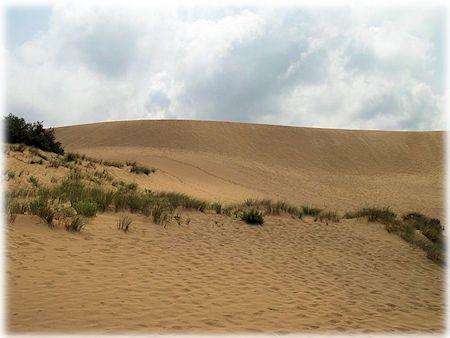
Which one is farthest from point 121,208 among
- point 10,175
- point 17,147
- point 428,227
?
point 428,227

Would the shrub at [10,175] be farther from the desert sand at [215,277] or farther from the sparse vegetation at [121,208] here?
the desert sand at [215,277]

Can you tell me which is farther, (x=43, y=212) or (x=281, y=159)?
(x=281, y=159)

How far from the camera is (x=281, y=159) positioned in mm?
51375

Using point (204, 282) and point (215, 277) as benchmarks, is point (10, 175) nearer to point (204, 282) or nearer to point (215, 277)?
point (215, 277)

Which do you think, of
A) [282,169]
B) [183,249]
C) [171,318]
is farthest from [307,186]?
[171,318]

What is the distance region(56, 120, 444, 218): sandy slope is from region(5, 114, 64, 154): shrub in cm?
700

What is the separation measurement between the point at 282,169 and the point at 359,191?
10.5m

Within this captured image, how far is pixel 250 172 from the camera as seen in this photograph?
1612 inches

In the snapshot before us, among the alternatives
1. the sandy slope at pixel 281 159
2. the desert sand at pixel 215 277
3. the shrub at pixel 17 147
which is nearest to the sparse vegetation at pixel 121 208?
the desert sand at pixel 215 277

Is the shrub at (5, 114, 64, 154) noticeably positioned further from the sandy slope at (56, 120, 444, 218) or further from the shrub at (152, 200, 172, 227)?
the shrub at (152, 200, 172, 227)

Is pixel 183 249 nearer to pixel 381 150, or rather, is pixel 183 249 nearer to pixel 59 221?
pixel 59 221

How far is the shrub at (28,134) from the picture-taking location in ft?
81.5

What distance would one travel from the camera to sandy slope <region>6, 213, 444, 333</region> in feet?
19.7

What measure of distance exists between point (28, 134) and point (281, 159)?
106ft
